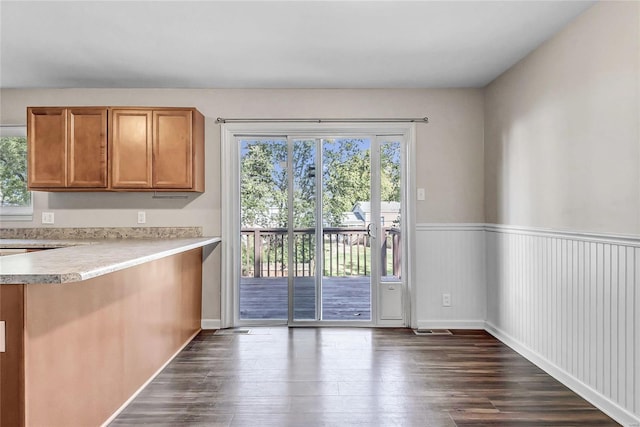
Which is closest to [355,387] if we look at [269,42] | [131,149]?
[269,42]

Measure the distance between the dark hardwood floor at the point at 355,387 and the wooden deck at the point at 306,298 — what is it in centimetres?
47

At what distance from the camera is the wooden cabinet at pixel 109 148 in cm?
351

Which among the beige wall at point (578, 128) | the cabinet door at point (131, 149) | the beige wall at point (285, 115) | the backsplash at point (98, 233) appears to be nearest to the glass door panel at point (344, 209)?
the beige wall at point (285, 115)

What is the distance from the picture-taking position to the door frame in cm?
395

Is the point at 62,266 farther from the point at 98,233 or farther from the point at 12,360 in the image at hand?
the point at 98,233

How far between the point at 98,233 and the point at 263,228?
5.28 feet

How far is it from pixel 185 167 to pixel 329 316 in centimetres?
203

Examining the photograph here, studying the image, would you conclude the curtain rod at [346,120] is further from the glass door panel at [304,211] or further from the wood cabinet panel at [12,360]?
the wood cabinet panel at [12,360]

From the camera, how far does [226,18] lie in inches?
99.7

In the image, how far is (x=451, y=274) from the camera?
13.0 feet

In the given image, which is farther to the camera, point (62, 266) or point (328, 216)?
point (328, 216)

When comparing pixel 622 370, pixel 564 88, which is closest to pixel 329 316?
pixel 622 370

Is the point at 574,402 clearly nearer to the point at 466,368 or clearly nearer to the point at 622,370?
the point at 622,370

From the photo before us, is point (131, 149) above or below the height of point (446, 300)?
above
